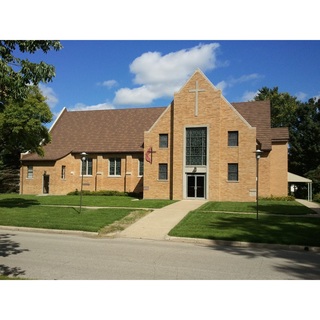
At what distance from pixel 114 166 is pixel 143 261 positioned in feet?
86.2

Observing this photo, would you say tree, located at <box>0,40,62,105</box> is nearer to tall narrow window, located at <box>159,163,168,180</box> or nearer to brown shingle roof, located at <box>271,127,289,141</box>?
tall narrow window, located at <box>159,163,168,180</box>

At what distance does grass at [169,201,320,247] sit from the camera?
1192cm

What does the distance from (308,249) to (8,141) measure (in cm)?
1788

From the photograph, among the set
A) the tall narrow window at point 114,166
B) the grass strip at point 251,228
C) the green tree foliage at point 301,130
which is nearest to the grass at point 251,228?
the grass strip at point 251,228

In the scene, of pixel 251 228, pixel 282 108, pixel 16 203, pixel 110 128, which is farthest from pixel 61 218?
pixel 282 108

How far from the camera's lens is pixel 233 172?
2745 cm

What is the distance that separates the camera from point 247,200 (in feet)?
87.7

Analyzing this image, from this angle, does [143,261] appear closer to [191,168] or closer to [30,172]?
[191,168]

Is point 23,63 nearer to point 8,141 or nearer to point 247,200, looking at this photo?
point 8,141

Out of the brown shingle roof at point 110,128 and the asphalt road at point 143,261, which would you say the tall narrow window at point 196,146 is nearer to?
the brown shingle roof at point 110,128

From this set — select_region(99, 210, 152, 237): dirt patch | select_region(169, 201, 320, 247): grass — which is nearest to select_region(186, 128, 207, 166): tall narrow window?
select_region(169, 201, 320, 247): grass

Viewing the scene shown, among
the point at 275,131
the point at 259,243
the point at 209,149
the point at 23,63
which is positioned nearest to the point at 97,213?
the point at 259,243

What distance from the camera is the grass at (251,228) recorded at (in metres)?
11.9

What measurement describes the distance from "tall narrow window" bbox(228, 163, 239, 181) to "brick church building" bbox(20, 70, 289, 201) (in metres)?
0.08
